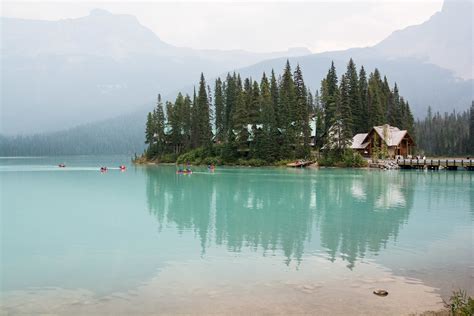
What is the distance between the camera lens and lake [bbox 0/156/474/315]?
14617mm

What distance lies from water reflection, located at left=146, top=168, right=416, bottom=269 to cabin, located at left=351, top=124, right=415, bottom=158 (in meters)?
41.2

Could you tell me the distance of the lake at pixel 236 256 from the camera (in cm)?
1462

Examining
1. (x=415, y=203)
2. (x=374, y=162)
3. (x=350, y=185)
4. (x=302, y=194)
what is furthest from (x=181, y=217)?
(x=374, y=162)

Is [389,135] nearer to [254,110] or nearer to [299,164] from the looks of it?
[299,164]

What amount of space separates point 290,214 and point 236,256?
13561 mm

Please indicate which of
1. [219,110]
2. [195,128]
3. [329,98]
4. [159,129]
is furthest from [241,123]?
[159,129]

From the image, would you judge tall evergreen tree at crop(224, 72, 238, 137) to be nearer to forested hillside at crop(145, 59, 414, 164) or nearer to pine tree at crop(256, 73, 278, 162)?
forested hillside at crop(145, 59, 414, 164)

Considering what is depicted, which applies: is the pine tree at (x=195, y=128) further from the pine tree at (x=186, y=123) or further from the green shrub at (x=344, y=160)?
the green shrub at (x=344, y=160)

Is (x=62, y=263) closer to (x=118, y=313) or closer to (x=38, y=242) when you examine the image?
(x=38, y=242)

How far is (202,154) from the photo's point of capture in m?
115

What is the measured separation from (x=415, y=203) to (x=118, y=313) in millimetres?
32415

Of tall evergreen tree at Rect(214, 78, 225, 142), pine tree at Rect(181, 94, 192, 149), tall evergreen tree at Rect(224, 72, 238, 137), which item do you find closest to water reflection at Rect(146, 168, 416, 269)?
tall evergreen tree at Rect(224, 72, 238, 137)

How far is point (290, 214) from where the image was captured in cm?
3372

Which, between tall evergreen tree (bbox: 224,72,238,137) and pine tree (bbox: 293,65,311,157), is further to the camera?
tall evergreen tree (bbox: 224,72,238,137)
